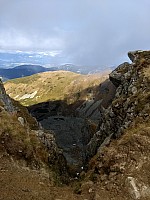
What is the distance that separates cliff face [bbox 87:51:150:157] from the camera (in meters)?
47.6

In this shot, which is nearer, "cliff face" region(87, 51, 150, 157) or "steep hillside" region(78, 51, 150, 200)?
"steep hillside" region(78, 51, 150, 200)

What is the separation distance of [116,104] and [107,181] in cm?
2899

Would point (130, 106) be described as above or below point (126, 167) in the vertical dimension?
above

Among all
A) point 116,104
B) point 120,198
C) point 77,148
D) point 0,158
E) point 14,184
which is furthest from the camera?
point 77,148

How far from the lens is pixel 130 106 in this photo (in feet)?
170

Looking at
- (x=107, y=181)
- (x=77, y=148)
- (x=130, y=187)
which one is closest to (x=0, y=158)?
(x=107, y=181)

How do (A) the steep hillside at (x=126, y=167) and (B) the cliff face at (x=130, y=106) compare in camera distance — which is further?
(B) the cliff face at (x=130, y=106)

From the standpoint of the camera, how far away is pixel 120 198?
28156 millimetres

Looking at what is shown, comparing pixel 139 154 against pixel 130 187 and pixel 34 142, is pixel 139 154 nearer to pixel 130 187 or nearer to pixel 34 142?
pixel 130 187

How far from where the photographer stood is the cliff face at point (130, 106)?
156ft

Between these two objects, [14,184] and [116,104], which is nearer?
[14,184]

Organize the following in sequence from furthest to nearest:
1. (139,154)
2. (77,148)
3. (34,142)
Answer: (77,148), (34,142), (139,154)

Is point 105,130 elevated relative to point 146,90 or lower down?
lower down

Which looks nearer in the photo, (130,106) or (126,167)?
(126,167)
